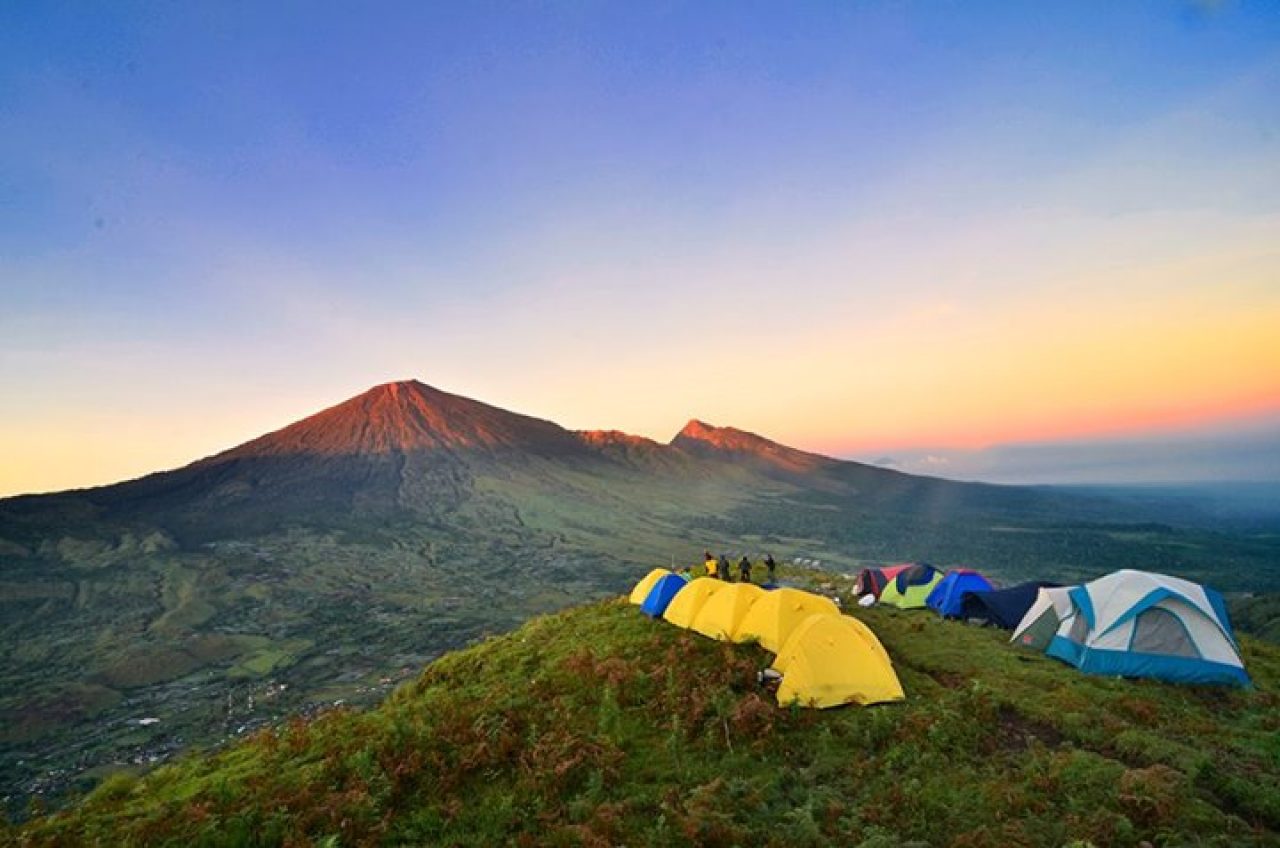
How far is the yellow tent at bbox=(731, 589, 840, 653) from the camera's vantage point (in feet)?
52.2

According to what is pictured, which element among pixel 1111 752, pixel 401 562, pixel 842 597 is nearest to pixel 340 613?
pixel 401 562

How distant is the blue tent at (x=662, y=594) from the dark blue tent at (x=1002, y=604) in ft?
36.2

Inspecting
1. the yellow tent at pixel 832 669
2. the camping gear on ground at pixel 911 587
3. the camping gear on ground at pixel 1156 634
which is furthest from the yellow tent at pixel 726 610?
the camping gear on ground at pixel 911 587

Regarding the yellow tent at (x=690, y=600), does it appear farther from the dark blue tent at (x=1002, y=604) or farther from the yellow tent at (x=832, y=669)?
the dark blue tent at (x=1002, y=604)

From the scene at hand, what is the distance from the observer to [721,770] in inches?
424

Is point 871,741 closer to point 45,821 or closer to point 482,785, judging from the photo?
point 482,785

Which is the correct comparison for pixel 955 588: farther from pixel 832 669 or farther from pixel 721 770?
pixel 721 770

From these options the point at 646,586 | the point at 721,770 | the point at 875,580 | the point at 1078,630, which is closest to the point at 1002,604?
the point at 1078,630

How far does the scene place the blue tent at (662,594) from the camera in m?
21.6

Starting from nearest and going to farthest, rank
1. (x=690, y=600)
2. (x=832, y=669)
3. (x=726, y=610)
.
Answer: (x=832, y=669) → (x=726, y=610) → (x=690, y=600)

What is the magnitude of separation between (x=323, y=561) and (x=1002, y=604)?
419 ft

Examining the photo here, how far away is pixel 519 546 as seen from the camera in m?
132

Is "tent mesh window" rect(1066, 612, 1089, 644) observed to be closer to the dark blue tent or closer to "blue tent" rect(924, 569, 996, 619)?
the dark blue tent

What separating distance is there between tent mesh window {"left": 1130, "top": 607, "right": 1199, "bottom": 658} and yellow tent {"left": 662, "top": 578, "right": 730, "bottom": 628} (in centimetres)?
1088
